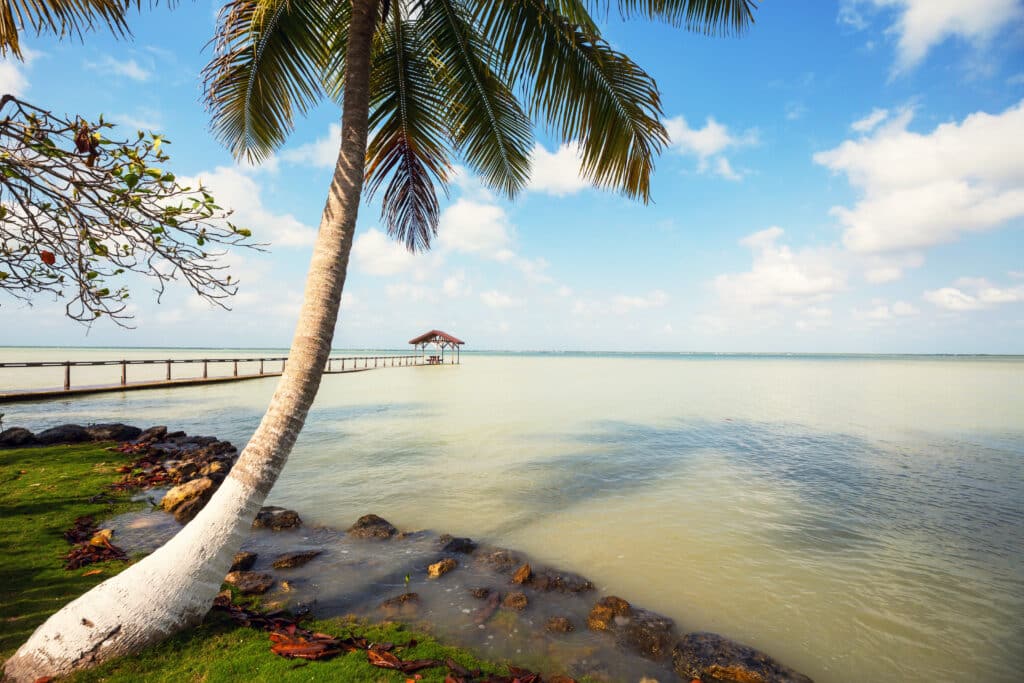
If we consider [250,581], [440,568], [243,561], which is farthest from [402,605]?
[243,561]

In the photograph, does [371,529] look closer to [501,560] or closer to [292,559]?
[292,559]

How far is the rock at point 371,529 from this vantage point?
548 centimetres

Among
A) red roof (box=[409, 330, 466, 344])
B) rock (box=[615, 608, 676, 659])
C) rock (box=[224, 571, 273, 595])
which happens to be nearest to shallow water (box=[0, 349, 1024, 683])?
rock (box=[615, 608, 676, 659])

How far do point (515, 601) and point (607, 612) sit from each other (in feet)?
2.85

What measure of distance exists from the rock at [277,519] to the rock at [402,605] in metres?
2.46

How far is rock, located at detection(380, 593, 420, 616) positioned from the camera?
12.5 feet

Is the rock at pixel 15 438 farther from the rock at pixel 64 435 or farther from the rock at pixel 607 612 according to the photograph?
the rock at pixel 607 612

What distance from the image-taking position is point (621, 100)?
4.45 m

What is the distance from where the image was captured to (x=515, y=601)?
4.07 metres

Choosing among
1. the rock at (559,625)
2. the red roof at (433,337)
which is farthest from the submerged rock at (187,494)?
the red roof at (433,337)

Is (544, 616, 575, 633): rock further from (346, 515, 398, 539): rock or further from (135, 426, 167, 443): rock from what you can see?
(135, 426, 167, 443): rock

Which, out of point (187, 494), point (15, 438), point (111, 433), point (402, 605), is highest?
point (15, 438)

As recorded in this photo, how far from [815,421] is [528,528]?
604 inches

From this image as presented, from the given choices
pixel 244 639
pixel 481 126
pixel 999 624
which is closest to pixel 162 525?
pixel 244 639
